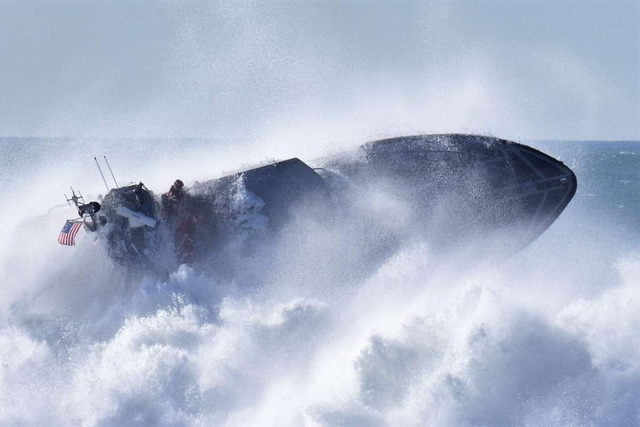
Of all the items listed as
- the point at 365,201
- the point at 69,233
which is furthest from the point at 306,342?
the point at 69,233

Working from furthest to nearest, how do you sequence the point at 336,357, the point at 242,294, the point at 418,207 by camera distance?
the point at 418,207
the point at 242,294
the point at 336,357

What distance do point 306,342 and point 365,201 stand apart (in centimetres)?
Result: 634

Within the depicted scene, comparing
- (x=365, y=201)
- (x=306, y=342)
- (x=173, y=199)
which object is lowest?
(x=306, y=342)

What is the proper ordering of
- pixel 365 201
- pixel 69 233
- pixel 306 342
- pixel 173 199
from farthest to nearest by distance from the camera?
pixel 365 201 → pixel 173 199 → pixel 69 233 → pixel 306 342

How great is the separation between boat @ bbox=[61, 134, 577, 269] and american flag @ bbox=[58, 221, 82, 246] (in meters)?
0.50

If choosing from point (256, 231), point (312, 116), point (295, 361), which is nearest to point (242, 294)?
point (256, 231)

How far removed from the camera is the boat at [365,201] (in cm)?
2688

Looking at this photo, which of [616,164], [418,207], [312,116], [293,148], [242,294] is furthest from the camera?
[616,164]

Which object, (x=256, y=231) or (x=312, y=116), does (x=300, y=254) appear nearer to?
(x=256, y=231)

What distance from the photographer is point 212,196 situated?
27.1 metres

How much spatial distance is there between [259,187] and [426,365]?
29.6 ft

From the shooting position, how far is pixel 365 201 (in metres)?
27.9

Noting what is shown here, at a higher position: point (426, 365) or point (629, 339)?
point (426, 365)

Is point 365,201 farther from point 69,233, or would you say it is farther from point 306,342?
point 69,233
